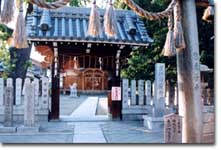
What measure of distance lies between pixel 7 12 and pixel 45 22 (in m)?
2.36

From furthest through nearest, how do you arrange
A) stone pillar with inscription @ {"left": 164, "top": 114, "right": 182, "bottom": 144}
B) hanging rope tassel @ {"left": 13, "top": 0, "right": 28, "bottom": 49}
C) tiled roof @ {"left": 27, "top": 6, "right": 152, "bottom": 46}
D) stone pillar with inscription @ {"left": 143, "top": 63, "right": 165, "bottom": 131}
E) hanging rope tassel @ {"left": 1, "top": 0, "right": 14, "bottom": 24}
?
tiled roof @ {"left": 27, "top": 6, "right": 152, "bottom": 46} < stone pillar with inscription @ {"left": 143, "top": 63, "right": 165, "bottom": 131} < stone pillar with inscription @ {"left": 164, "top": 114, "right": 182, "bottom": 144} < hanging rope tassel @ {"left": 13, "top": 0, "right": 28, "bottom": 49} < hanging rope tassel @ {"left": 1, "top": 0, "right": 14, "bottom": 24}

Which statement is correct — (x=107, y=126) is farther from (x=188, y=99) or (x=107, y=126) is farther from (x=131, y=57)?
(x=188, y=99)

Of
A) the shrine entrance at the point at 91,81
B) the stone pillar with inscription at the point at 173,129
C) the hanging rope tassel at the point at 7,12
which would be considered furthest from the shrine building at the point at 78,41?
the hanging rope tassel at the point at 7,12

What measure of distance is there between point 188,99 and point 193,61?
0.25 meters

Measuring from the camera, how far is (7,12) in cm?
176

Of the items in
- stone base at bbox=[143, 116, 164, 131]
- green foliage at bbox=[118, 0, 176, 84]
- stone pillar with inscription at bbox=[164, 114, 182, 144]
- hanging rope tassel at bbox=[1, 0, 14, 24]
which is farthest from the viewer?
stone base at bbox=[143, 116, 164, 131]

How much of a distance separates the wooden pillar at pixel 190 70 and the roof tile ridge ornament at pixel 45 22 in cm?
228

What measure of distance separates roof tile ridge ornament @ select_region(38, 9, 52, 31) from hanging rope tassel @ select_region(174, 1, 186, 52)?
2.25 meters

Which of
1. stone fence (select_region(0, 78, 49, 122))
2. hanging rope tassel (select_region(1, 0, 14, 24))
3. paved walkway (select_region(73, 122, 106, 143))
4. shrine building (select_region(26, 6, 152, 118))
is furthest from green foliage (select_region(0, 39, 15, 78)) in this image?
hanging rope tassel (select_region(1, 0, 14, 24))

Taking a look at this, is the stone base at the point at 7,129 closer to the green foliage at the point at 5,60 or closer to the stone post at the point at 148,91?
the green foliage at the point at 5,60

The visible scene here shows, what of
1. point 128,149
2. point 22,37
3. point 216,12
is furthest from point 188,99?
point 22,37

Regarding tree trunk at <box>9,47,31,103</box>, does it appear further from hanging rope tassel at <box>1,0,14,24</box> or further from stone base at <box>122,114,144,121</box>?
hanging rope tassel at <box>1,0,14,24</box>

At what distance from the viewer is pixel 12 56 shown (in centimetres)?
374

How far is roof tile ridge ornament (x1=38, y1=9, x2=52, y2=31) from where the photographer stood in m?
4.06
